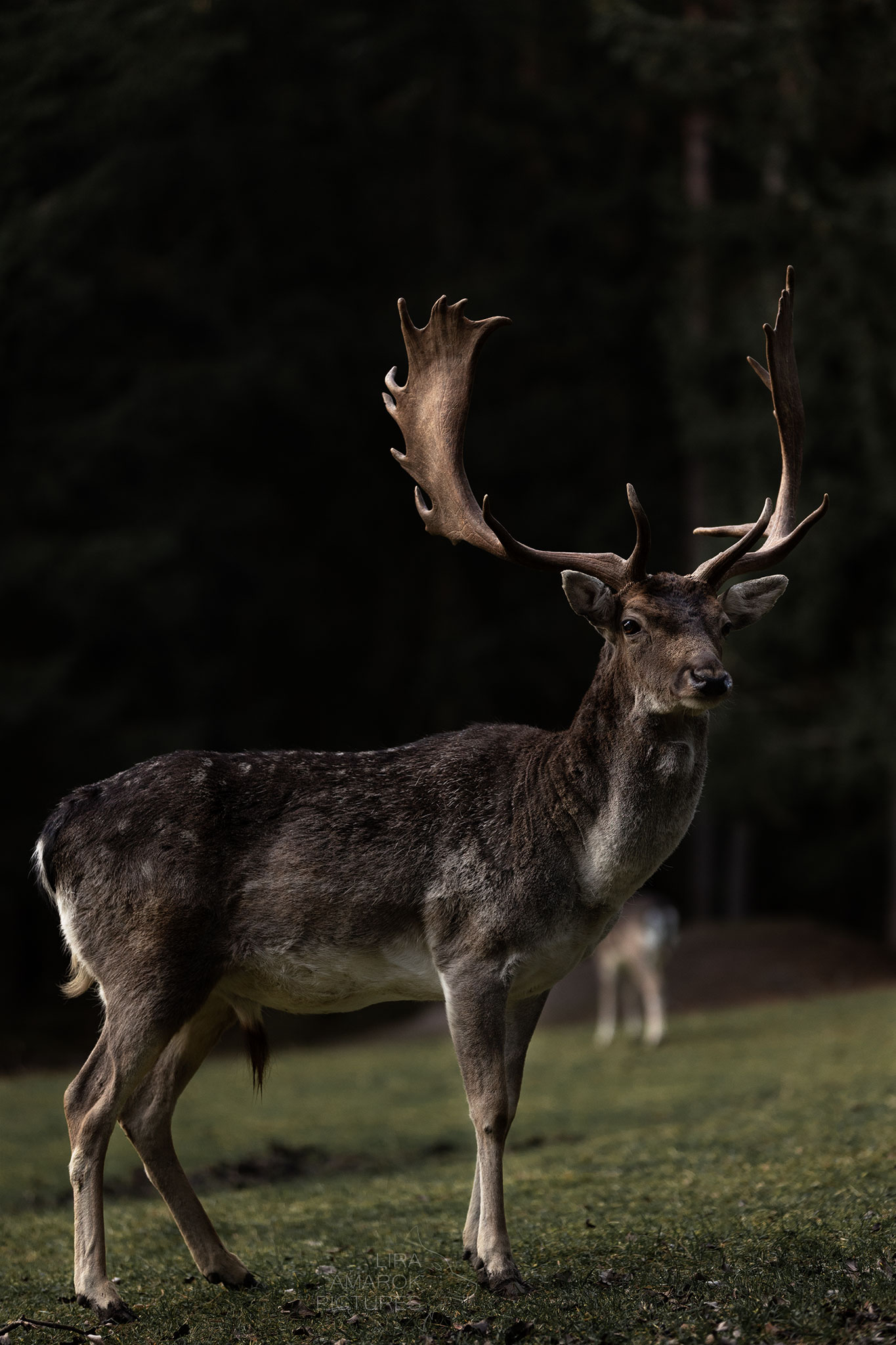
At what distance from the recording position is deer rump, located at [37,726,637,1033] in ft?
18.3

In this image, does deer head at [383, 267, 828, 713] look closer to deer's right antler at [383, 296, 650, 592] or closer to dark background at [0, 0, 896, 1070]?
deer's right antler at [383, 296, 650, 592]

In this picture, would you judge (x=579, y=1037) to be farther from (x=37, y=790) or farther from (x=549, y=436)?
(x=549, y=436)

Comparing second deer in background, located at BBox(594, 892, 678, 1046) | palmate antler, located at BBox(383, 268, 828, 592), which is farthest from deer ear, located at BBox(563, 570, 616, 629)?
second deer in background, located at BBox(594, 892, 678, 1046)

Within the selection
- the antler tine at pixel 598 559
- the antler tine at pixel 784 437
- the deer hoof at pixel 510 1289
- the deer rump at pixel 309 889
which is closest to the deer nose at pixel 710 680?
the antler tine at pixel 598 559

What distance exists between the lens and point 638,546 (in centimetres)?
567

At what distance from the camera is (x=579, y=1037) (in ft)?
57.1

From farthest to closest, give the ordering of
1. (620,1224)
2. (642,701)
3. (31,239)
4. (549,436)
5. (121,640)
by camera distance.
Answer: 1. (549,436)
2. (121,640)
3. (31,239)
4. (620,1224)
5. (642,701)

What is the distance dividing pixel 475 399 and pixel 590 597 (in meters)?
21.1

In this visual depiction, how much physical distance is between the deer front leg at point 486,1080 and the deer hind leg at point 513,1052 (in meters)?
0.29

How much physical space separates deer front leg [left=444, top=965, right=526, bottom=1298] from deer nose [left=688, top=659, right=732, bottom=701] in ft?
4.21

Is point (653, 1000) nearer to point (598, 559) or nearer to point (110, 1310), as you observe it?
point (598, 559)

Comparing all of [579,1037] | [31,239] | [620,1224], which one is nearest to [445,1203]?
[620,1224]

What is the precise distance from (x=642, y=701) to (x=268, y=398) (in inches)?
803

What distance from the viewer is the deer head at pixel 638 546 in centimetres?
547
